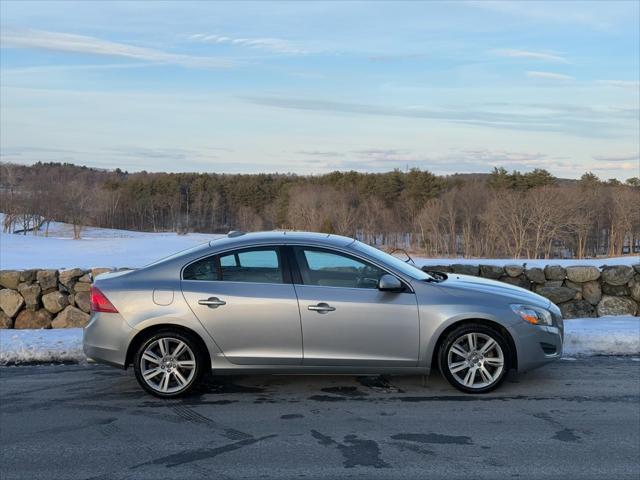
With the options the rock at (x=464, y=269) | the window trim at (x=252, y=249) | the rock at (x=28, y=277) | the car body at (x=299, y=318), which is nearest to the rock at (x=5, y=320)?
→ the rock at (x=28, y=277)

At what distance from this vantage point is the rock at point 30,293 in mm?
9797

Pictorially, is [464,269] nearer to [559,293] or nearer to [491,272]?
[491,272]

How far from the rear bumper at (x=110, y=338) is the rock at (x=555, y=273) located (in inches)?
271

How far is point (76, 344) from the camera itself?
798cm

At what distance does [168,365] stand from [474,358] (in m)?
2.88

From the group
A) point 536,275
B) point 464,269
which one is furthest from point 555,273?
point 464,269

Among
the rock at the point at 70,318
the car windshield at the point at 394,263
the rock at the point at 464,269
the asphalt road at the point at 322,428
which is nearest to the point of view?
the asphalt road at the point at 322,428

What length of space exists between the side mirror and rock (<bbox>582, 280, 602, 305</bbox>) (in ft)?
17.7

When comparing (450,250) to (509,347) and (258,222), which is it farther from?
Answer: (509,347)

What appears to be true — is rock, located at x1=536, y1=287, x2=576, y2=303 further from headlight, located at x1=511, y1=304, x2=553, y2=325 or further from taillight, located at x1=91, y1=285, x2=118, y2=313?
taillight, located at x1=91, y1=285, x2=118, y2=313

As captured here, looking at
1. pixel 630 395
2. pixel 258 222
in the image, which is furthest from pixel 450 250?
pixel 630 395

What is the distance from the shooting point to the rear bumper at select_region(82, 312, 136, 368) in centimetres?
613

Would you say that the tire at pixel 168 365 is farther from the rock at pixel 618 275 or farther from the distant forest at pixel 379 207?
the distant forest at pixel 379 207

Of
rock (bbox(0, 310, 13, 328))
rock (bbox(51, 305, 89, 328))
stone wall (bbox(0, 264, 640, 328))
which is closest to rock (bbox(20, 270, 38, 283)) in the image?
stone wall (bbox(0, 264, 640, 328))
